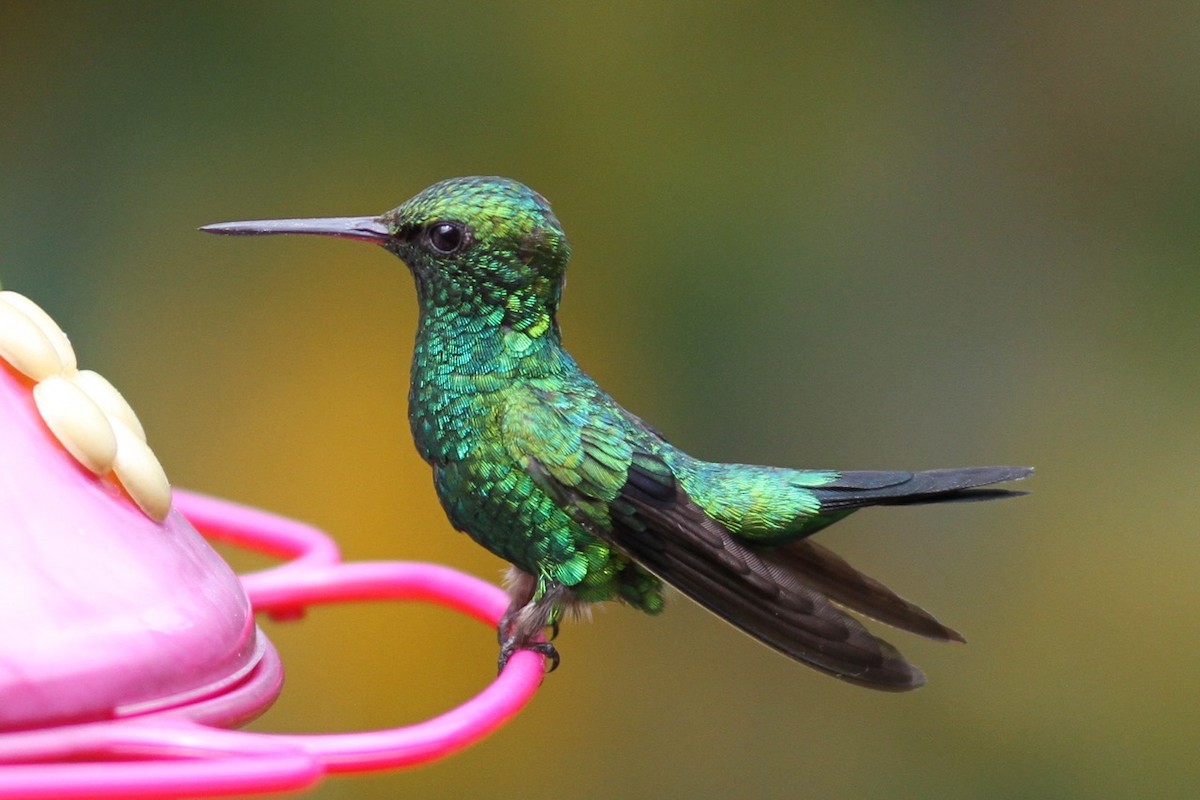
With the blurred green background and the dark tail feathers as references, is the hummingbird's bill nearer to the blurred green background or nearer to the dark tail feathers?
the dark tail feathers

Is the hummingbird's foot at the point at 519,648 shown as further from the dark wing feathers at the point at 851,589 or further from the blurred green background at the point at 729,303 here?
the blurred green background at the point at 729,303

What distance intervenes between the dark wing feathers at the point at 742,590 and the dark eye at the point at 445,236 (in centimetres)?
34

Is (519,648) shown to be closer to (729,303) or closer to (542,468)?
(542,468)

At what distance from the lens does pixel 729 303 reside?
12.5ft

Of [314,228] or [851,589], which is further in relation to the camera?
[851,589]

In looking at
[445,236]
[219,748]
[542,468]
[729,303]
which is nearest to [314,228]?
[445,236]

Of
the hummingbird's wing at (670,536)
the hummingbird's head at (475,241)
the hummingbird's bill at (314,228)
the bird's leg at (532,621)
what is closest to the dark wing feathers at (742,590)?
the hummingbird's wing at (670,536)

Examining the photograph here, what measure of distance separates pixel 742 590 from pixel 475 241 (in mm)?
521

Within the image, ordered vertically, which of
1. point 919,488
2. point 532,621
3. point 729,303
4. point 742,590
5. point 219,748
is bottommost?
point 219,748

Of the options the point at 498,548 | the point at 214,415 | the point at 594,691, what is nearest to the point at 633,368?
the point at 594,691

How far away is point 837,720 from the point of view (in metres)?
3.72

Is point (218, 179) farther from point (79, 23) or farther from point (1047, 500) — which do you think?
point (1047, 500)

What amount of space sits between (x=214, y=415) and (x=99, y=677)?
2492mm

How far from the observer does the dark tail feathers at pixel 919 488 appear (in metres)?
1.78
